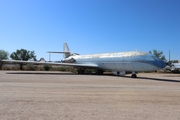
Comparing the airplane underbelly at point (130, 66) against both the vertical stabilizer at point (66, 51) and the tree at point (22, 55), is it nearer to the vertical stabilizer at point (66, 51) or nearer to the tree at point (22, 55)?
the vertical stabilizer at point (66, 51)

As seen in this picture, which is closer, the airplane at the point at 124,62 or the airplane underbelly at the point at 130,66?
the airplane at the point at 124,62

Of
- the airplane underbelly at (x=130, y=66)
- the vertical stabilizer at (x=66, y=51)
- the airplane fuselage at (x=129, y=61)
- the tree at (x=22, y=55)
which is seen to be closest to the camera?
the airplane fuselage at (x=129, y=61)

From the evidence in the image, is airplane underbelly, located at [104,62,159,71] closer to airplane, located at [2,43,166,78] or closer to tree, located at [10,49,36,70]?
airplane, located at [2,43,166,78]

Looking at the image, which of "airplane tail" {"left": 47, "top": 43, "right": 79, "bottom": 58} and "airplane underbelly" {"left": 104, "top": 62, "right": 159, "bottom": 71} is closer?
"airplane underbelly" {"left": 104, "top": 62, "right": 159, "bottom": 71}

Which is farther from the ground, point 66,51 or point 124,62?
point 66,51

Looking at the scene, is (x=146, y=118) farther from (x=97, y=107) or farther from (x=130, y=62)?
(x=130, y=62)

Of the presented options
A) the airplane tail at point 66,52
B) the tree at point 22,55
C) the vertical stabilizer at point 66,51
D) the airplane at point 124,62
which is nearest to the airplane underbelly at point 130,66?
the airplane at point 124,62

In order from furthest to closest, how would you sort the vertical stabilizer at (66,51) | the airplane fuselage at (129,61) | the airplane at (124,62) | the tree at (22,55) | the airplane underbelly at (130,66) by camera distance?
the tree at (22,55), the vertical stabilizer at (66,51), the airplane underbelly at (130,66), the airplane at (124,62), the airplane fuselage at (129,61)

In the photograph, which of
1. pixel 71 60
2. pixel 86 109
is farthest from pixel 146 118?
pixel 71 60

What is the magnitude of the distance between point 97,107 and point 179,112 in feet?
8.72

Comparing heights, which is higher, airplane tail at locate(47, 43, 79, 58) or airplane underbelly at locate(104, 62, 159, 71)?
airplane tail at locate(47, 43, 79, 58)

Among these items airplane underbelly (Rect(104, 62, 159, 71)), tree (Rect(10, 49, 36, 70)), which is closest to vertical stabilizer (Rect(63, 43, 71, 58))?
airplane underbelly (Rect(104, 62, 159, 71))

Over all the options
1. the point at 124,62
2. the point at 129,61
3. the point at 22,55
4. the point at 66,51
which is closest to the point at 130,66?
the point at 129,61

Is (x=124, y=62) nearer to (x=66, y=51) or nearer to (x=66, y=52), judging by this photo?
(x=66, y=52)
